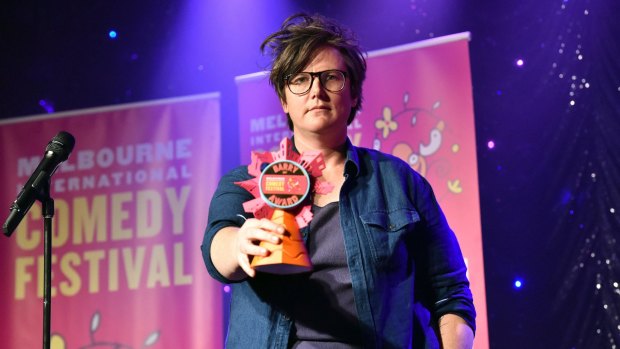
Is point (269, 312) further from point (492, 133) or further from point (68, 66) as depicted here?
point (68, 66)

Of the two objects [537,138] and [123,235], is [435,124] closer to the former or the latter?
[537,138]

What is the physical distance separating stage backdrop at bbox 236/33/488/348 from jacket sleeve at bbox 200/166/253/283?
1.69 meters

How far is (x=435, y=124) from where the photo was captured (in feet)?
10.9

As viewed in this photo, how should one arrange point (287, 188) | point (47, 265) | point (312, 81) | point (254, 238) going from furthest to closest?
point (47, 265)
point (312, 81)
point (287, 188)
point (254, 238)

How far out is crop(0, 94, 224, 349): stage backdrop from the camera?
3.70m

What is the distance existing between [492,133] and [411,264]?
1.93 metres

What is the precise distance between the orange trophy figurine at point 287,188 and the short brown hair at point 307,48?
29cm

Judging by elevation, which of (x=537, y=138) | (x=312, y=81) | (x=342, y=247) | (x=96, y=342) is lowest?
(x=96, y=342)

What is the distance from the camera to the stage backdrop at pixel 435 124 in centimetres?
318

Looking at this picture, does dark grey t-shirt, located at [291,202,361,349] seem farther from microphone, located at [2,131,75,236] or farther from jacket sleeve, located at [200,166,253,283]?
microphone, located at [2,131,75,236]

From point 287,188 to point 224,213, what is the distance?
0.21 m

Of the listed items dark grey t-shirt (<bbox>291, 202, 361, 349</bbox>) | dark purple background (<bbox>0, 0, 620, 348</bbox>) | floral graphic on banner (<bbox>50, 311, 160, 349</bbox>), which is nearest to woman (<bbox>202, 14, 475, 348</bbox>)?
dark grey t-shirt (<bbox>291, 202, 361, 349</bbox>)

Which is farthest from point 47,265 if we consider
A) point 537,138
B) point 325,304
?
point 537,138

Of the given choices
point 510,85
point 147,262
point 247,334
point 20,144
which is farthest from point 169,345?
point 247,334
